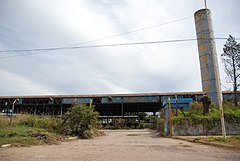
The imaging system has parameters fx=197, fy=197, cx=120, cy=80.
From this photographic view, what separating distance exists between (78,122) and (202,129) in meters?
7.62

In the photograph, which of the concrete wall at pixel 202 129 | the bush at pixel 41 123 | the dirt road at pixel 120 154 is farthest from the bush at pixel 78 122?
the dirt road at pixel 120 154

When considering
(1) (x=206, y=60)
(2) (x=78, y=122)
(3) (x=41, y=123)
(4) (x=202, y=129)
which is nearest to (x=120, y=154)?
(2) (x=78, y=122)

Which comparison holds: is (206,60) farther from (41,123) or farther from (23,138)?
(23,138)

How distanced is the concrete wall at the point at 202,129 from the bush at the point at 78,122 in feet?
17.8

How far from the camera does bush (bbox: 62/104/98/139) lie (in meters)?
12.3

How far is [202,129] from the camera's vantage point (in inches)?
470

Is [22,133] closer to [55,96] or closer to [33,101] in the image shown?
[55,96]

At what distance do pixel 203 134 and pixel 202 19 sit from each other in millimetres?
11469

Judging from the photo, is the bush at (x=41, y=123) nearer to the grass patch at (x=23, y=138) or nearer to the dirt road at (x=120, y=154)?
the grass patch at (x=23, y=138)

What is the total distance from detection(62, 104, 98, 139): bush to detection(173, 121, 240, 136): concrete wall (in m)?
5.43

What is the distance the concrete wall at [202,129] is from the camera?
1184cm

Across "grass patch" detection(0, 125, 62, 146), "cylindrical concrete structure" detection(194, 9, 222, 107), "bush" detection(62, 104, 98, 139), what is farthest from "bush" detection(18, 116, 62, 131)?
"cylindrical concrete structure" detection(194, 9, 222, 107)

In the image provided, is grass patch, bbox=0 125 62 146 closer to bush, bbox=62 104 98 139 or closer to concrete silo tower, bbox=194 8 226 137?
bush, bbox=62 104 98 139

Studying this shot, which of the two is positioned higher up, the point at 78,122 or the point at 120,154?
the point at 78,122
